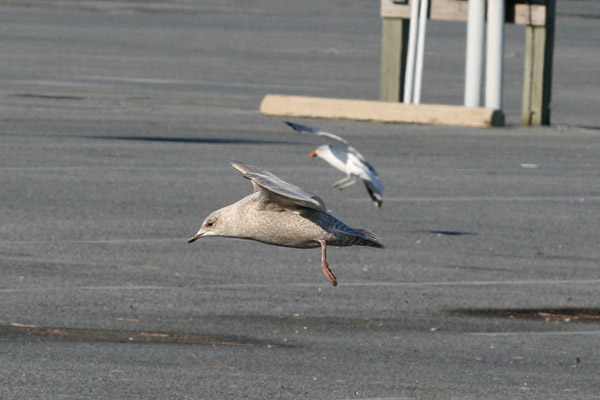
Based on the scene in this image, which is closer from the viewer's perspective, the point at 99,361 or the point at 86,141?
the point at 99,361

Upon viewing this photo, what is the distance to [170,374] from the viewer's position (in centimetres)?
1138

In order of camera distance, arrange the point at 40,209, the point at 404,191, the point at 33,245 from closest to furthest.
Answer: the point at 33,245 < the point at 40,209 < the point at 404,191

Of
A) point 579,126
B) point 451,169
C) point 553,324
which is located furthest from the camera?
point 579,126

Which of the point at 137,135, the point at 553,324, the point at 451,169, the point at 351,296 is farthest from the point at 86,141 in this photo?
the point at 553,324

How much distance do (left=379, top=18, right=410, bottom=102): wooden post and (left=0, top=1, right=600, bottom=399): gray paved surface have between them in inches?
57.7

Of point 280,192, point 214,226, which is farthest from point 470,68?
point 280,192

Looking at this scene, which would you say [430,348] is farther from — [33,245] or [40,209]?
[40,209]

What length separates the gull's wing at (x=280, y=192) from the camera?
6.89 m

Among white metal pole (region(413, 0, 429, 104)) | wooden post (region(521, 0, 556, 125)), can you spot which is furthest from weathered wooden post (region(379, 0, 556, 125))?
white metal pole (region(413, 0, 429, 104))

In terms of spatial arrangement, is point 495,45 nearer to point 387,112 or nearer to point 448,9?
point 448,9

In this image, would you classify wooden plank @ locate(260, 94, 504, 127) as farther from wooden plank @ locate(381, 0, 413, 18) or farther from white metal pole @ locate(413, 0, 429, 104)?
wooden plank @ locate(381, 0, 413, 18)

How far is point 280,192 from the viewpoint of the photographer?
22.6ft

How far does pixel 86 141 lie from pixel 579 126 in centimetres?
824

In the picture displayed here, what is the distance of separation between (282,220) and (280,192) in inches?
14.9
